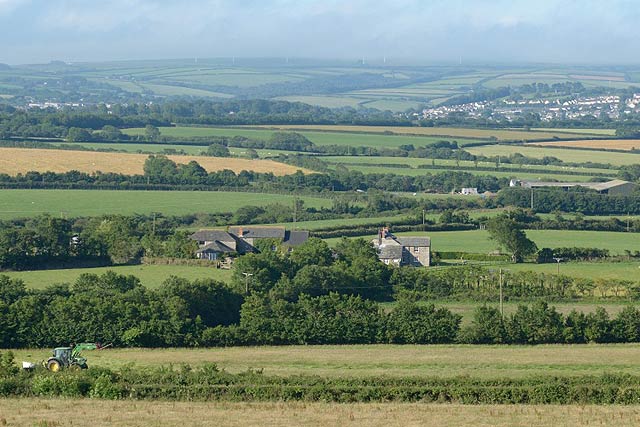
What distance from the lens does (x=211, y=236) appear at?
44.5m

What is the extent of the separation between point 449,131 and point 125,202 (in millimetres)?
51120

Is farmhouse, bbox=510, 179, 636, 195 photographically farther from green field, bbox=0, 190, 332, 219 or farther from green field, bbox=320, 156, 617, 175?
green field, bbox=0, 190, 332, 219

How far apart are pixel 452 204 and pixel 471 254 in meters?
15.3

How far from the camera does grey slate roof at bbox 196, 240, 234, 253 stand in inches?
1686

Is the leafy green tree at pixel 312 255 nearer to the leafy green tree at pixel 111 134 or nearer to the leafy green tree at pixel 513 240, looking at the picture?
the leafy green tree at pixel 513 240

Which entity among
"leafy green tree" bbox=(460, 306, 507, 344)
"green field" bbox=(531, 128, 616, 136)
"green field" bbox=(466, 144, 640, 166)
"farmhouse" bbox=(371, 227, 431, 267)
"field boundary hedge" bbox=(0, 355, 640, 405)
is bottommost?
"green field" bbox=(531, 128, 616, 136)

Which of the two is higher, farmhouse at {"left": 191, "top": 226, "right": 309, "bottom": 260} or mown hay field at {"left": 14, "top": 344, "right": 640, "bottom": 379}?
mown hay field at {"left": 14, "top": 344, "right": 640, "bottom": 379}

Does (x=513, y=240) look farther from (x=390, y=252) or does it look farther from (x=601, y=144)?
(x=601, y=144)

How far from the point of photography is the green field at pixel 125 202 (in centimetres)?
5484

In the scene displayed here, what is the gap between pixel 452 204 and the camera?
194 feet

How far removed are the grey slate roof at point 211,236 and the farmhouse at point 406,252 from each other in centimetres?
479

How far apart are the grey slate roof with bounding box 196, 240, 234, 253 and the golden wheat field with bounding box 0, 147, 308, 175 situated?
24.7 m

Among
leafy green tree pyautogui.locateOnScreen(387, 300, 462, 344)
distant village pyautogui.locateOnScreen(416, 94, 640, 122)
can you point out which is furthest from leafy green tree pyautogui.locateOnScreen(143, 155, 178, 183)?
distant village pyautogui.locateOnScreen(416, 94, 640, 122)

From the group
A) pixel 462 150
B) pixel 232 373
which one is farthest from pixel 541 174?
pixel 232 373
